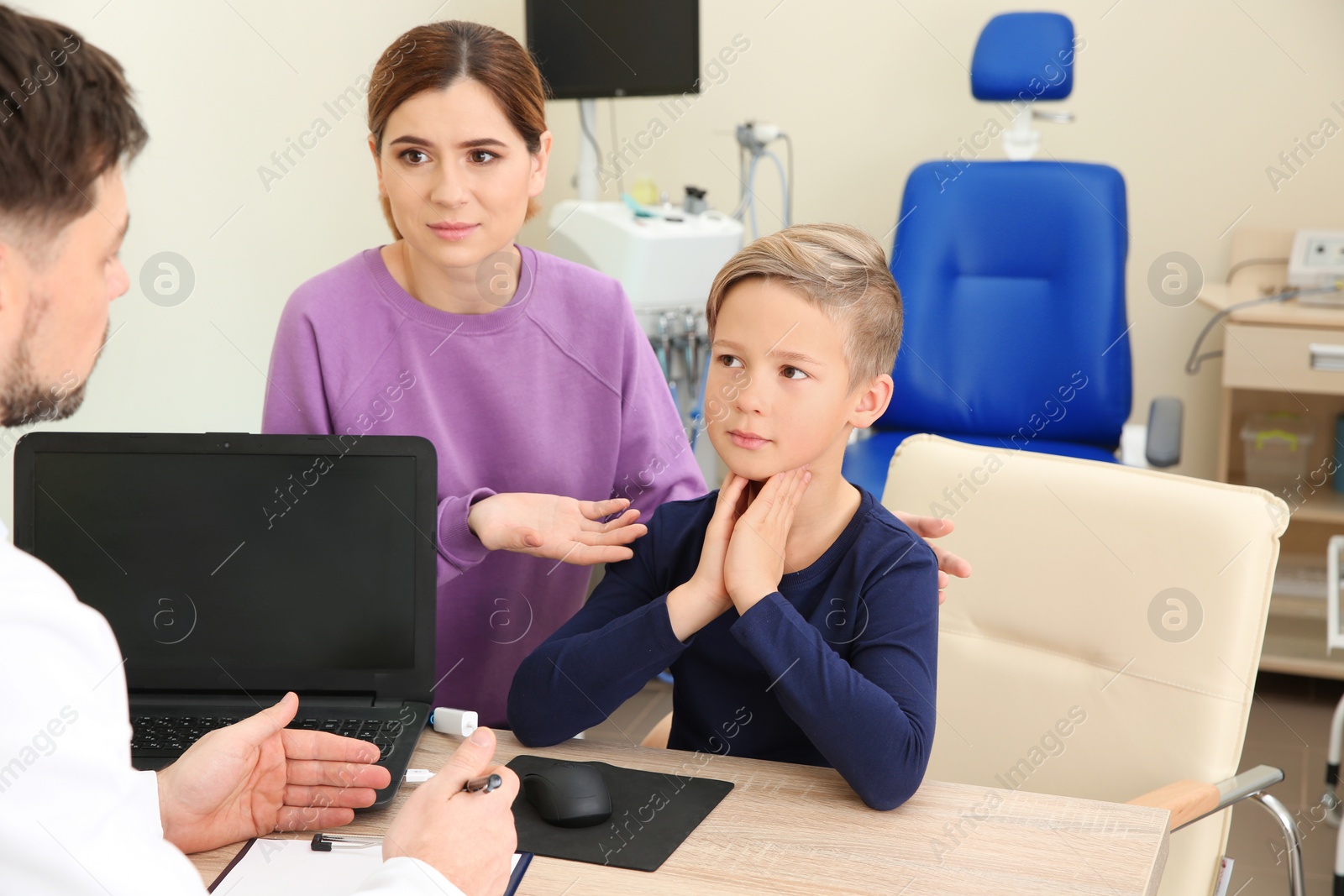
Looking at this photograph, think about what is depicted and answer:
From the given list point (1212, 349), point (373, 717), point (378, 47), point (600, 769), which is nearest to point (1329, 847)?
point (1212, 349)

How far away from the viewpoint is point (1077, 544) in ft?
4.64

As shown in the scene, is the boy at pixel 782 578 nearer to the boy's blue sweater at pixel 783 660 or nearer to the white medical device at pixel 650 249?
the boy's blue sweater at pixel 783 660

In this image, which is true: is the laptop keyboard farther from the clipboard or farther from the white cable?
the white cable

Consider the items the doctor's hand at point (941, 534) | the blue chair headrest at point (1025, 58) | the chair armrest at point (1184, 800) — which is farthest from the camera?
the blue chair headrest at point (1025, 58)

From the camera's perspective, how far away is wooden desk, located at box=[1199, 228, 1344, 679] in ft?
9.23

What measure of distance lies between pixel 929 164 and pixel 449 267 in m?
1.75

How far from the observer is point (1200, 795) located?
1.21 m

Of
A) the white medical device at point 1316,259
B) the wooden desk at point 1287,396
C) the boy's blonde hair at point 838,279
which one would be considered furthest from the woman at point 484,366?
the white medical device at point 1316,259

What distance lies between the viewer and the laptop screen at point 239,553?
114 cm

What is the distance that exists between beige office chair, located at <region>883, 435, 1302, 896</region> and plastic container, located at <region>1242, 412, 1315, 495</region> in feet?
6.42

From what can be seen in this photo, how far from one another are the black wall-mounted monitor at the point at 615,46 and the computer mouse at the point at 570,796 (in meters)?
2.16

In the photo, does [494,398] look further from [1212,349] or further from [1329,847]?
[1212,349]

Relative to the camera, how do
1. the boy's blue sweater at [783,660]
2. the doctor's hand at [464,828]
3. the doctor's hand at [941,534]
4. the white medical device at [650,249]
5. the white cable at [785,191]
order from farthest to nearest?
the white cable at [785,191], the white medical device at [650,249], the doctor's hand at [941,534], the boy's blue sweater at [783,660], the doctor's hand at [464,828]

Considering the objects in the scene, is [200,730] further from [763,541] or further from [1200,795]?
[1200,795]
